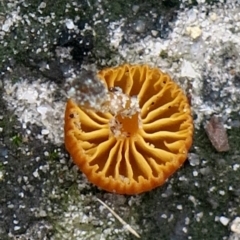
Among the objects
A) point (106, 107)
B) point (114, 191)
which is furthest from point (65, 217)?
point (106, 107)

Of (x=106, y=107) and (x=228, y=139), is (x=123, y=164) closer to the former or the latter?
(x=106, y=107)

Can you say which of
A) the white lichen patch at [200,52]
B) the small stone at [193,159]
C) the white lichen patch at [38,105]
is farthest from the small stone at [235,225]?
the white lichen patch at [38,105]

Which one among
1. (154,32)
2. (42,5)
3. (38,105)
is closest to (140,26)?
(154,32)

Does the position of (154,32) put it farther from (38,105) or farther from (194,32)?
(38,105)

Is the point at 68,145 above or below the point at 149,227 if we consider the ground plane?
above

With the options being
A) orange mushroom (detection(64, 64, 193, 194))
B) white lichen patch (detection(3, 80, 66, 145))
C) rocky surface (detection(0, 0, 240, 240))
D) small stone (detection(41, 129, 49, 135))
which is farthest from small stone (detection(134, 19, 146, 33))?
small stone (detection(41, 129, 49, 135))

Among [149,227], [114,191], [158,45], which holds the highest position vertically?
[158,45]

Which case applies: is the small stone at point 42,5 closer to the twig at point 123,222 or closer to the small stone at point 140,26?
the small stone at point 140,26
